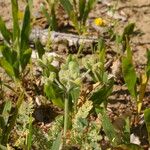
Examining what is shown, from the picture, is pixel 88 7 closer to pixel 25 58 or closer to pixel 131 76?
pixel 25 58

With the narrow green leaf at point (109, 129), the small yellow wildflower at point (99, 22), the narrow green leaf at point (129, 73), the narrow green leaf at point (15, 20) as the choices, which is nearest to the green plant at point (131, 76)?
the narrow green leaf at point (129, 73)

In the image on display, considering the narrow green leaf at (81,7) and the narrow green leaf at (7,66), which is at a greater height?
the narrow green leaf at (81,7)

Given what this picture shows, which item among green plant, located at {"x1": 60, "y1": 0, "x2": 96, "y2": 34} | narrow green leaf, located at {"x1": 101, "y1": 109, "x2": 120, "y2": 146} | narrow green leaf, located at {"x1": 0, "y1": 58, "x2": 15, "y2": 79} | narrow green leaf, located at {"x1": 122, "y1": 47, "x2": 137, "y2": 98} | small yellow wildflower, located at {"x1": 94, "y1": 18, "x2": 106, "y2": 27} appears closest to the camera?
narrow green leaf, located at {"x1": 101, "y1": 109, "x2": 120, "y2": 146}

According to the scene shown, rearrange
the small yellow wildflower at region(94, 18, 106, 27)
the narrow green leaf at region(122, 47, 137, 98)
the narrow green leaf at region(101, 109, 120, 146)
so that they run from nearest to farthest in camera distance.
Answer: the narrow green leaf at region(101, 109, 120, 146), the narrow green leaf at region(122, 47, 137, 98), the small yellow wildflower at region(94, 18, 106, 27)

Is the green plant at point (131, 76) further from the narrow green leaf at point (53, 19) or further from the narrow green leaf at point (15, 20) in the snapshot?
the narrow green leaf at point (53, 19)

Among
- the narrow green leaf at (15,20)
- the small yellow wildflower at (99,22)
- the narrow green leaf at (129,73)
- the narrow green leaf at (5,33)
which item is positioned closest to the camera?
the narrow green leaf at (129,73)

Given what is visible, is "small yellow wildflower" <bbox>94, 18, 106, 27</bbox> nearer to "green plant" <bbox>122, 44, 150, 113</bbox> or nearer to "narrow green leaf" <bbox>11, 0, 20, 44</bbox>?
"narrow green leaf" <bbox>11, 0, 20, 44</bbox>

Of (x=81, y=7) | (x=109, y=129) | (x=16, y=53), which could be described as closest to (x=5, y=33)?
(x=16, y=53)

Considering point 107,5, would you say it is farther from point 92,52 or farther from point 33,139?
point 33,139

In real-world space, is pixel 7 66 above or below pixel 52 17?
below

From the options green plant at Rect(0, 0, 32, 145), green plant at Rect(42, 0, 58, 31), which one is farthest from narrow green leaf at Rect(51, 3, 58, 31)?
green plant at Rect(0, 0, 32, 145)

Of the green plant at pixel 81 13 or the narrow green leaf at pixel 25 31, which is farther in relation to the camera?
the green plant at pixel 81 13

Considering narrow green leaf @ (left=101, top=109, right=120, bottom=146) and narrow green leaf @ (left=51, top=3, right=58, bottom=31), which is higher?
narrow green leaf @ (left=51, top=3, right=58, bottom=31)
